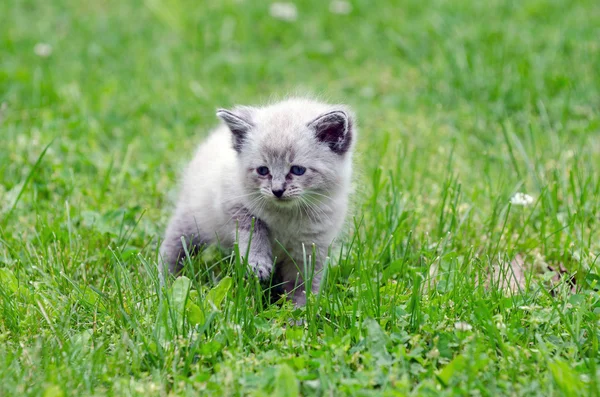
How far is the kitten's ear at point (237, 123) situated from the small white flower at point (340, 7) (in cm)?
406

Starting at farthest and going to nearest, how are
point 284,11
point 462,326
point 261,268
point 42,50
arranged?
point 284,11, point 42,50, point 261,268, point 462,326

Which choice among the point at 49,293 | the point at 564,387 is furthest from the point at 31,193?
the point at 564,387

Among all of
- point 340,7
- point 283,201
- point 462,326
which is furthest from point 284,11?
point 462,326

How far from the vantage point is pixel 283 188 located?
3.37 metres

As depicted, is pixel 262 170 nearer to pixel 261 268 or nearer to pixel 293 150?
pixel 293 150

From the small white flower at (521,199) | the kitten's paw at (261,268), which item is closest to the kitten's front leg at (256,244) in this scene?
the kitten's paw at (261,268)

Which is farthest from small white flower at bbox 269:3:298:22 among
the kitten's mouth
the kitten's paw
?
the kitten's paw

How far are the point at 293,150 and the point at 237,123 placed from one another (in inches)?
13.3

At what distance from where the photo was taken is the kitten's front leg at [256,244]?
11.1 ft

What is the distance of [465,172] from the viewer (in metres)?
4.77

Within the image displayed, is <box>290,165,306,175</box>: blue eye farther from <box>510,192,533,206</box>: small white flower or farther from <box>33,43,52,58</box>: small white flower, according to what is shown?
<box>33,43,52,58</box>: small white flower

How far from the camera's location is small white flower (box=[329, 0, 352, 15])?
736cm

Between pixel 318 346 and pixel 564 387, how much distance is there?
3.07 feet

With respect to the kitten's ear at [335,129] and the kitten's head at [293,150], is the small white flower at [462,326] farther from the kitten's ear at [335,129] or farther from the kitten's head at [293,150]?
the kitten's ear at [335,129]
